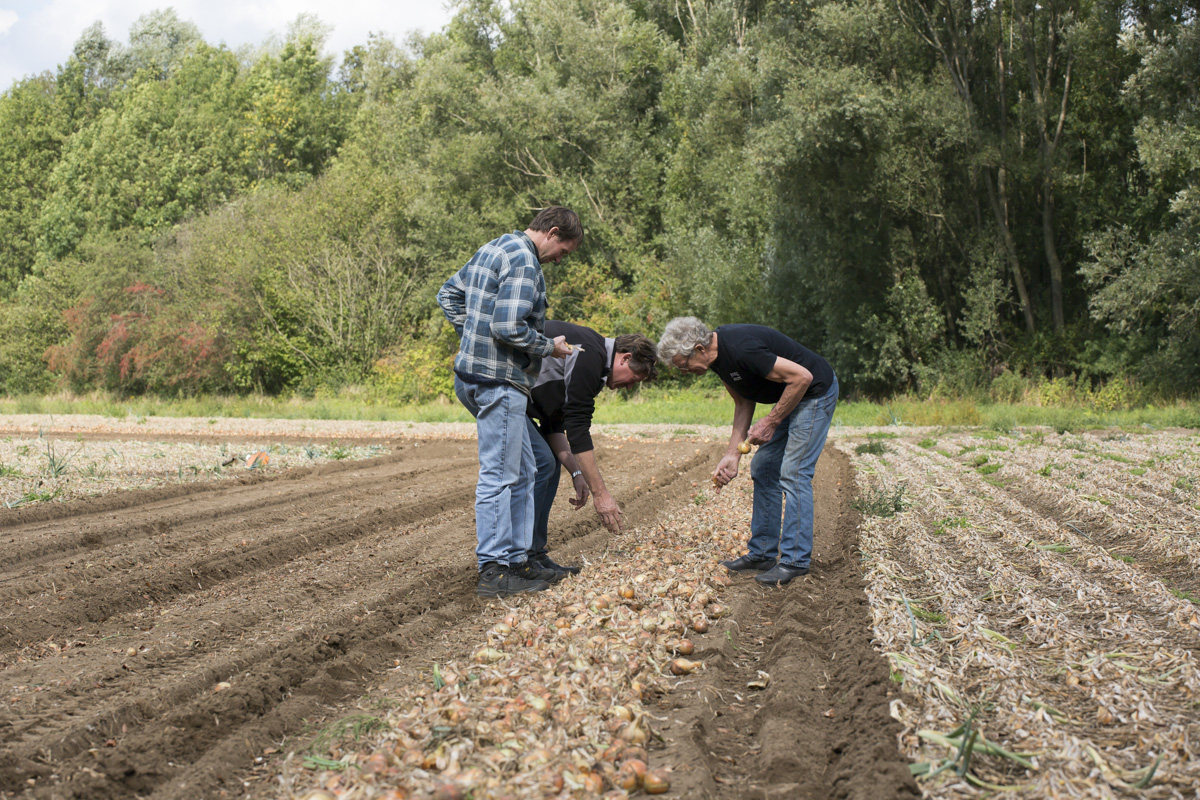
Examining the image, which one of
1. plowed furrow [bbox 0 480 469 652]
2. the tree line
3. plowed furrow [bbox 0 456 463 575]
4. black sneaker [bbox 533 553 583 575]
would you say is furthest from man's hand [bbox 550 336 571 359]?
the tree line

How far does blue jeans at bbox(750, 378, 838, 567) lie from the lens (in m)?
5.30

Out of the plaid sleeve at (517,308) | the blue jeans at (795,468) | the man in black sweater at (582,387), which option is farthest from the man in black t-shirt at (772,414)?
the plaid sleeve at (517,308)

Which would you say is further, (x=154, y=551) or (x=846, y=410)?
(x=846, y=410)

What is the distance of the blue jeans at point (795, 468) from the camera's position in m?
5.30

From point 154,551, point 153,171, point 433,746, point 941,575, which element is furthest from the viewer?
point 153,171

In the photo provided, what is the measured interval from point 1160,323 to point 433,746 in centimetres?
2200

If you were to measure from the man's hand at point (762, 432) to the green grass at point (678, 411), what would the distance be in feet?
34.7

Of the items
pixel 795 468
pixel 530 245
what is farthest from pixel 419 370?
pixel 795 468

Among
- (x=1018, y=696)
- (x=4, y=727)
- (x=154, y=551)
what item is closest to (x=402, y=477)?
(x=154, y=551)

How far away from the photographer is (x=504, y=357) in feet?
16.1

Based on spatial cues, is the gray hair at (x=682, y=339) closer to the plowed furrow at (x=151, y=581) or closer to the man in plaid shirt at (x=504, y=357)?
the man in plaid shirt at (x=504, y=357)

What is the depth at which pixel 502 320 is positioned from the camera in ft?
15.7

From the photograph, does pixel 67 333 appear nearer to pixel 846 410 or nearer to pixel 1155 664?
pixel 846 410

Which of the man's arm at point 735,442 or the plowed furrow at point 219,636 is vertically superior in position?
the man's arm at point 735,442
